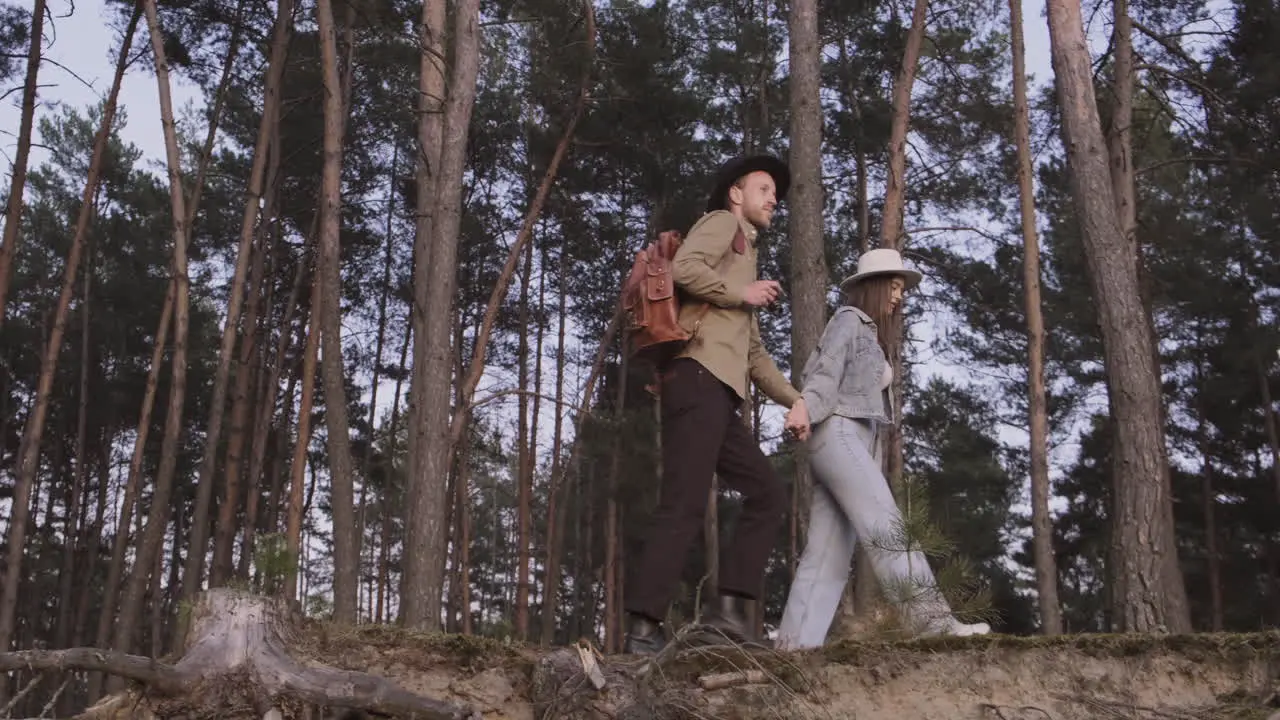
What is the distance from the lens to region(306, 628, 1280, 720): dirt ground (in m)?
3.53

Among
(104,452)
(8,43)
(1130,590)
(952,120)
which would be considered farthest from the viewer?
(104,452)

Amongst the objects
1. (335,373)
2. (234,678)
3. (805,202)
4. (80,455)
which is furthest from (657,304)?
(80,455)

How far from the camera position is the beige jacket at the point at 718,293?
15.0 feet

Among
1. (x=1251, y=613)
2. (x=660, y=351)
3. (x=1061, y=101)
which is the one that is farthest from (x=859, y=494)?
(x=1251, y=613)

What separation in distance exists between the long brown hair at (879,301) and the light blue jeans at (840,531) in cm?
42

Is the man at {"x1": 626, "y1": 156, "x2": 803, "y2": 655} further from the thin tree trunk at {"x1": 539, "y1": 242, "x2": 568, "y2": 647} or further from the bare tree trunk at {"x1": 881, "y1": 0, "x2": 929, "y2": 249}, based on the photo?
the thin tree trunk at {"x1": 539, "y1": 242, "x2": 568, "y2": 647}

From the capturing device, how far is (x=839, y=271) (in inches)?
800

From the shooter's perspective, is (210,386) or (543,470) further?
(543,470)

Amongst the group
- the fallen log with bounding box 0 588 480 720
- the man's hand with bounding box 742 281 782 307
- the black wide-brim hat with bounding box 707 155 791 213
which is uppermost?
the black wide-brim hat with bounding box 707 155 791 213

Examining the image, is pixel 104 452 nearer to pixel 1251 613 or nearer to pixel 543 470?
pixel 543 470

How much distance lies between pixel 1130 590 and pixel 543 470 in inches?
899

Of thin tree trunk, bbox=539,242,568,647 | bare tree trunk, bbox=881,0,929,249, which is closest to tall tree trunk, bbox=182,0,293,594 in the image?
thin tree trunk, bbox=539,242,568,647

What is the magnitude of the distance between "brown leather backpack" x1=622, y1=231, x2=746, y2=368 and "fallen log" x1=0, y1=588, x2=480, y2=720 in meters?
1.74

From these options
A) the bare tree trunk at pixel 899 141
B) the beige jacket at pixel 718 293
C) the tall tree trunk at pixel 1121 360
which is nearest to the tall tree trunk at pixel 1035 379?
the bare tree trunk at pixel 899 141
